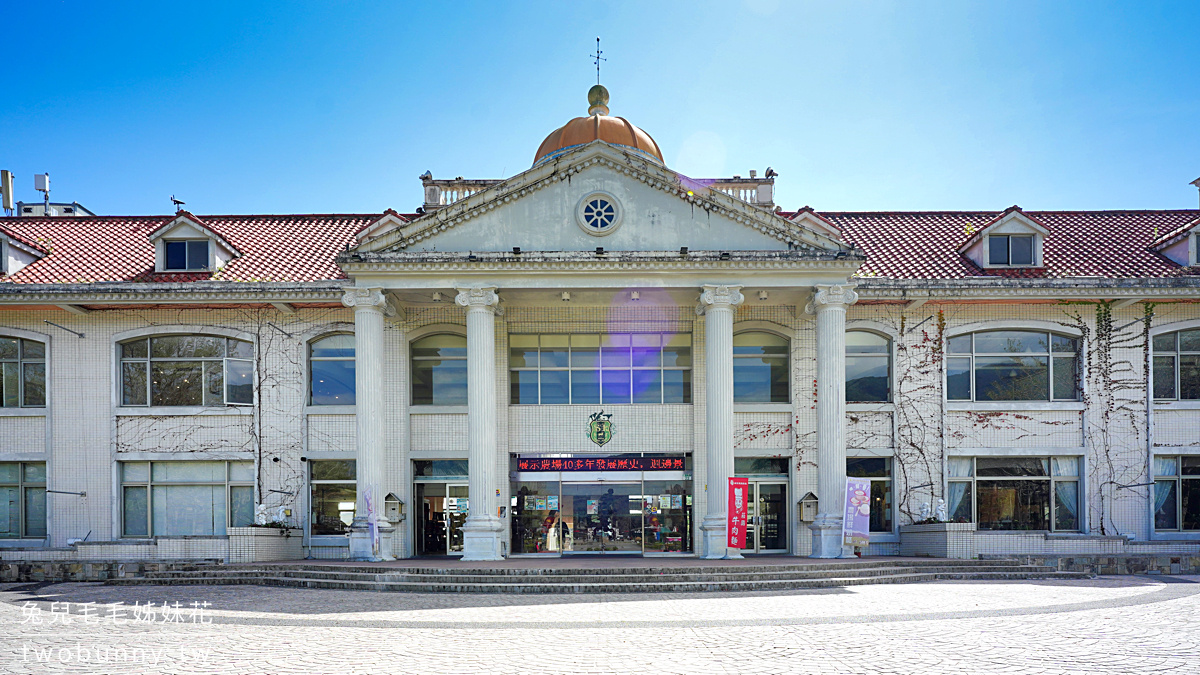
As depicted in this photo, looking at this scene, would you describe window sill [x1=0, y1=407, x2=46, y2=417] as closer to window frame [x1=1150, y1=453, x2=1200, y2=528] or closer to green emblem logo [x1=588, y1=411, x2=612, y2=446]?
green emblem logo [x1=588, y1=411, x2=612, y2=446]

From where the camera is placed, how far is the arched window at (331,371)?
25484 mm

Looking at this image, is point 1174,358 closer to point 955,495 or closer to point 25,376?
point 955,495

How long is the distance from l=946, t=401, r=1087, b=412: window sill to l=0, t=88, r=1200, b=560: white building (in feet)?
0.19

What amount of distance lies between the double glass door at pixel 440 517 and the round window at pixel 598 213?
7702mm

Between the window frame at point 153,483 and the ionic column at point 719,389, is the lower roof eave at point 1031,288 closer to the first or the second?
the ionic column at point 719,389

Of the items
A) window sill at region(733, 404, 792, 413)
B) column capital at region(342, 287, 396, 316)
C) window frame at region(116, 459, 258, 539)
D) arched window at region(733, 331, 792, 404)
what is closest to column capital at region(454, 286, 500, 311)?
column capital at region(342, 287, 396, 316)

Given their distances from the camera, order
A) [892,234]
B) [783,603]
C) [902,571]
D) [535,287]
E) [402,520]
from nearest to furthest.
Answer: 1. [783,603]
2. [902,571]
3. [535,287]
4. [402,520]
5. [892,234]

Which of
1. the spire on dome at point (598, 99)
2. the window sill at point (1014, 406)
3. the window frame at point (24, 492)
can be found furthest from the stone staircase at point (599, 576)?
the spire on dome at point (598, 99)

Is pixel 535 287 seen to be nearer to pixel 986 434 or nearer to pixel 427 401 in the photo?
pixel 427 401

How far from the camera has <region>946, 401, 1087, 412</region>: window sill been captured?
24.9m

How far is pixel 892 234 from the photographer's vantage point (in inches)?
1084

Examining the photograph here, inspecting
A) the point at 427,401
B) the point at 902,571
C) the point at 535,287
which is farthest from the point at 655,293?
the point at 902,571

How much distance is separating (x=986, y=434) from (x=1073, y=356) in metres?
3.21

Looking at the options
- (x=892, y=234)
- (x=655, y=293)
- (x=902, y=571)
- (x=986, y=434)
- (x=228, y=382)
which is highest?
(x=892, y=234)
